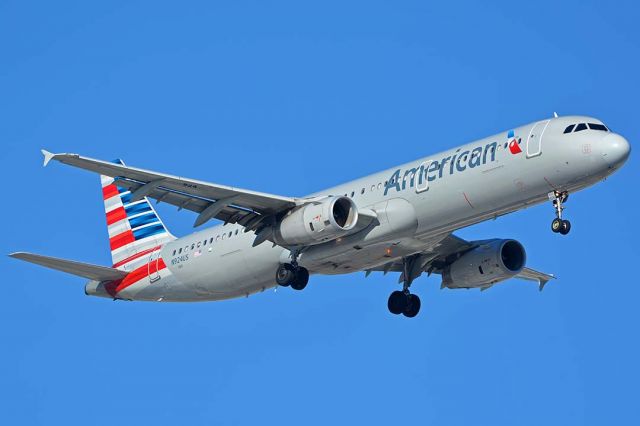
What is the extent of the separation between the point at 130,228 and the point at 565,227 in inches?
882

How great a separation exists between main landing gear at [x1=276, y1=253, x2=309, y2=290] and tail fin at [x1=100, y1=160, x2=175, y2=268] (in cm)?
899

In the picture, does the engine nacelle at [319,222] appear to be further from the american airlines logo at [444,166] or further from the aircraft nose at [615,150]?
the aircraft nose at [615,150]

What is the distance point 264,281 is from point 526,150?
39.1 feet

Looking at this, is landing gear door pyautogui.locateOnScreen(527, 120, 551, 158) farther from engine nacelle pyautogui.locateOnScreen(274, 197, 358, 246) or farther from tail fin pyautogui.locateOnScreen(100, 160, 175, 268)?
tail fin pyautogui.locateOnScreen(100, 160, 175, 268)

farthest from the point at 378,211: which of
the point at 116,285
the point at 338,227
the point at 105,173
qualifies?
the point at 116,285

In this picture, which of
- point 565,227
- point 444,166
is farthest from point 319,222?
point 565,227

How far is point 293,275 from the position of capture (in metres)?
47.8

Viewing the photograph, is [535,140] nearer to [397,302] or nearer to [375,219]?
[375,219]

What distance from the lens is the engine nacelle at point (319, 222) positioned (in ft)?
149

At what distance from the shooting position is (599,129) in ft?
143

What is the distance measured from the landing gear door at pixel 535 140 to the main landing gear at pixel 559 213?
1592 mm

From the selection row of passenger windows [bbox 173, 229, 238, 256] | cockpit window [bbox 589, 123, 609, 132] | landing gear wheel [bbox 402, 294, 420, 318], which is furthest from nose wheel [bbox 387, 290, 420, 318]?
cockpit window [bbox 589, 123, 609, 132]

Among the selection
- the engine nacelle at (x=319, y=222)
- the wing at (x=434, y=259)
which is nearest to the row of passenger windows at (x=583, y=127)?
the engine nacelle at (x=319, y=222)

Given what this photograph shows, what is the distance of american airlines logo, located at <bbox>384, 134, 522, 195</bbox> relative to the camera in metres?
44.5
